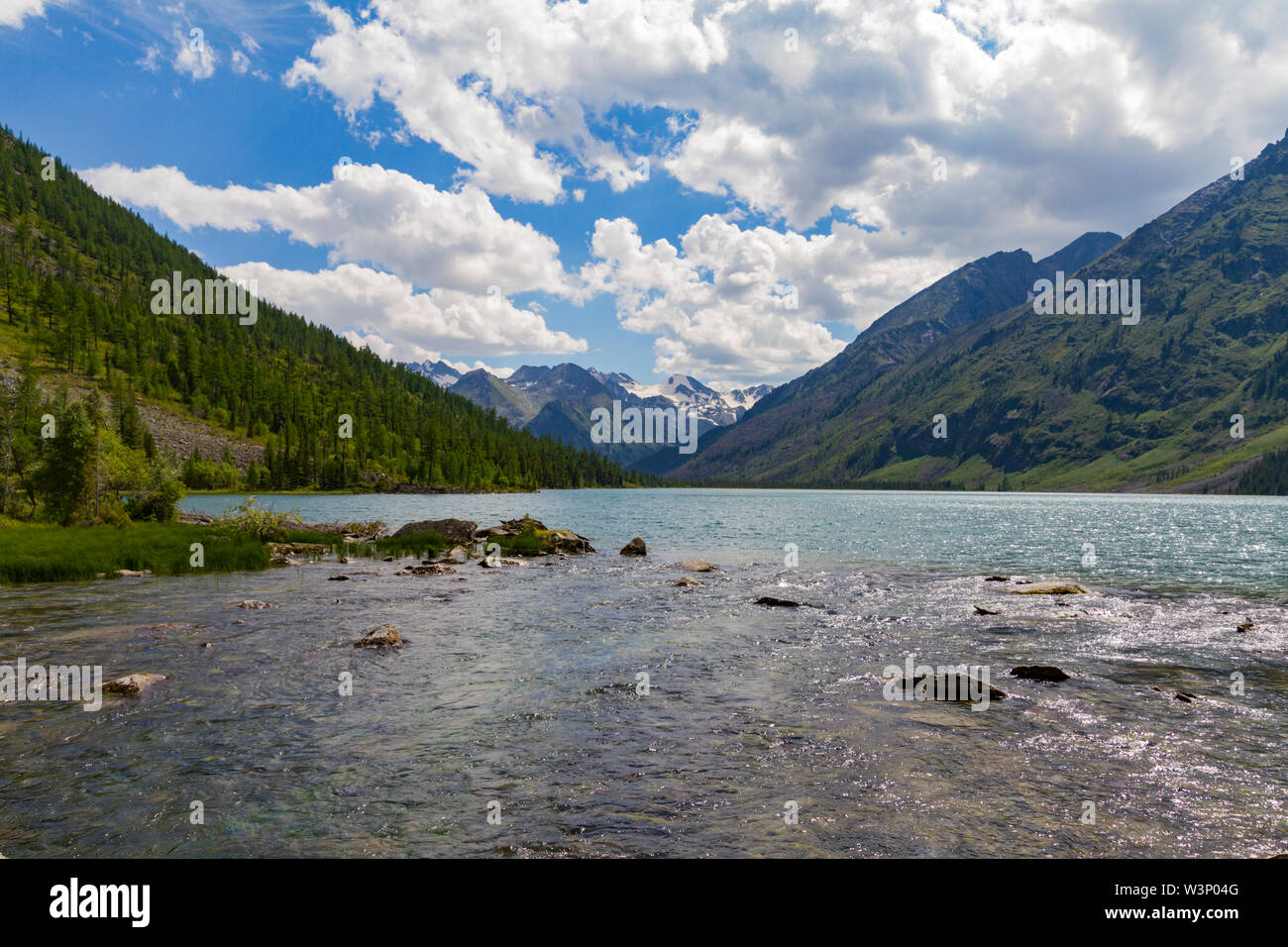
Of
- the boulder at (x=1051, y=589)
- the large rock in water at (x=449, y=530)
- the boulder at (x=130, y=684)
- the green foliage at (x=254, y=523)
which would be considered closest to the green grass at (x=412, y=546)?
the large rock in water at (x=449, y=530)

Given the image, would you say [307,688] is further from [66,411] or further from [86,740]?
[66,411]

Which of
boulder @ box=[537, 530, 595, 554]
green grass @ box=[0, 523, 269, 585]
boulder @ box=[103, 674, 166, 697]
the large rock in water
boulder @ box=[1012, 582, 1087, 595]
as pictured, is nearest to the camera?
boulder @ box=[103, 674, 166, 697]

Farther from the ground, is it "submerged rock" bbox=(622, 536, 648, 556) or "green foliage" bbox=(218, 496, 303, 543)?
"green foliage" bbox=(218, 496, 303, 543)

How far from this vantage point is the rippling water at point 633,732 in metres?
11.2

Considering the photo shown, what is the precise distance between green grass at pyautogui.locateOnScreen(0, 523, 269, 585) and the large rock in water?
680 inches

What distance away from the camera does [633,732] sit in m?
16.1

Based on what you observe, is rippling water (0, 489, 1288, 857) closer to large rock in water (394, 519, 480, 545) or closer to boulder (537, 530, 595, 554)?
boulder (537, 530, 595, 554)

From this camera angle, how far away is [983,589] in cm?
4072

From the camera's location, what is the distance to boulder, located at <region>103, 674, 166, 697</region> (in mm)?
18125

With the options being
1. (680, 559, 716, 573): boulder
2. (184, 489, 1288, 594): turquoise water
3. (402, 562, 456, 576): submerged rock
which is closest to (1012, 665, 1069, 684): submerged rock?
(680, 559, 716, 573): boulder

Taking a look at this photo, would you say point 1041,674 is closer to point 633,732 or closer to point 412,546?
point 633,732

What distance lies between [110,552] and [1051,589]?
197ft
